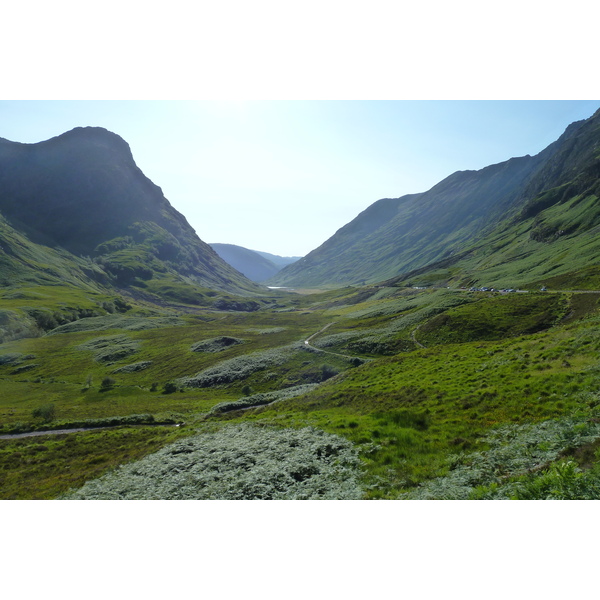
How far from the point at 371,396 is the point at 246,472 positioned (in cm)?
1937

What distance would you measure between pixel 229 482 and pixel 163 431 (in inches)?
1089

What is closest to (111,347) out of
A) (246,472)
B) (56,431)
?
(56,431)

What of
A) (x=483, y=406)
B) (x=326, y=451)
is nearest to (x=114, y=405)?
(x=326, y=451)

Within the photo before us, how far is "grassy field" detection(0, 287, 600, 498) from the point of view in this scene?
16.8 metres

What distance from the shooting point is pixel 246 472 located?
1959cm

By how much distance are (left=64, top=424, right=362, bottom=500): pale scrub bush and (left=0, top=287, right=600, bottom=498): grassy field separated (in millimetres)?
729

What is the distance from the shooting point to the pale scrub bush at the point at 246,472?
1722 centimetres

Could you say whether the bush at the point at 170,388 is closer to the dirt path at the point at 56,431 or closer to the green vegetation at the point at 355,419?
the green vegetation at the point at 355,419

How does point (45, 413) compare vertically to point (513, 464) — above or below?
below

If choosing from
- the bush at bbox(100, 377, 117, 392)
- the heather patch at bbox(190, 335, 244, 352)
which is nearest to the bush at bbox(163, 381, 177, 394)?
the bush at bbox(100, 377, 117, 392)

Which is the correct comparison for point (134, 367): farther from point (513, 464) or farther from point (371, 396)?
point (513, 464)

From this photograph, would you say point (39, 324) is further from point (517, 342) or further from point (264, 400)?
point (517, 342)

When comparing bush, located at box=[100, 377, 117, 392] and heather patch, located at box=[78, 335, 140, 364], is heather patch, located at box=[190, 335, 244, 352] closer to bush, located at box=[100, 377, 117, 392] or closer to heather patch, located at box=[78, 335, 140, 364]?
heather patch, located at box=[78, 335, 140, 364]

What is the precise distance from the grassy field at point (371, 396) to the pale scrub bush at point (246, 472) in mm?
729
